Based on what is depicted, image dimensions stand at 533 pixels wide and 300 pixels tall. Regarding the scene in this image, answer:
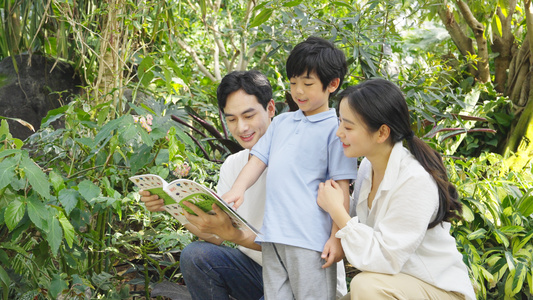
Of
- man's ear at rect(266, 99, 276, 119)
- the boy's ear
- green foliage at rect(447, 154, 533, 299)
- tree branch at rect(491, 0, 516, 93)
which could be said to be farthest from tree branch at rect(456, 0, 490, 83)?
the boy's ear

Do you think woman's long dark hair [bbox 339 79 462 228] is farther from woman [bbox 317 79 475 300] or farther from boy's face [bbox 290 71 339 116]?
boy's face [bbox 290 71 339 116]

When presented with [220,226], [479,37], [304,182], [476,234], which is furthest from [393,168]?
[479,37]

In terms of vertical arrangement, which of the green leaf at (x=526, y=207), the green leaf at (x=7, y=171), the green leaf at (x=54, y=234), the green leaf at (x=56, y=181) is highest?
the green leaf at (x=7, y=171)

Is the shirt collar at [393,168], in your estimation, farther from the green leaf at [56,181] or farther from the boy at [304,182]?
the green leaf at [56,181]

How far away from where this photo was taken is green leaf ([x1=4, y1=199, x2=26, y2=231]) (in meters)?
1.76

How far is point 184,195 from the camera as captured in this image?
5.29ft

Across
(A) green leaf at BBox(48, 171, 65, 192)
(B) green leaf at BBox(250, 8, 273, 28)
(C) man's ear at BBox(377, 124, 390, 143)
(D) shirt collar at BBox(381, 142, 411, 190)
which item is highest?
(B) green leaf at BBox(250, 8, 273, 28)

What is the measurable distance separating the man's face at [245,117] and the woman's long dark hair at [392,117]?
460mm

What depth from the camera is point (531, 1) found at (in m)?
3.45

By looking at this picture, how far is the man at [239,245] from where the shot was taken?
1.88m

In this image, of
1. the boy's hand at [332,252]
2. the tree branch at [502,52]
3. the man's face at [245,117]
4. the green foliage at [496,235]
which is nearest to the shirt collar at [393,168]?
the boy's hand at [332,252]

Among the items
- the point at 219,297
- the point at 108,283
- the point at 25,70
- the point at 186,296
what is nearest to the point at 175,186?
the point at 219,297

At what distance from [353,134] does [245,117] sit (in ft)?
1.73

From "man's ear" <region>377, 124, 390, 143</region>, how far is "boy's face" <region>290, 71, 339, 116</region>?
247 millimetres
